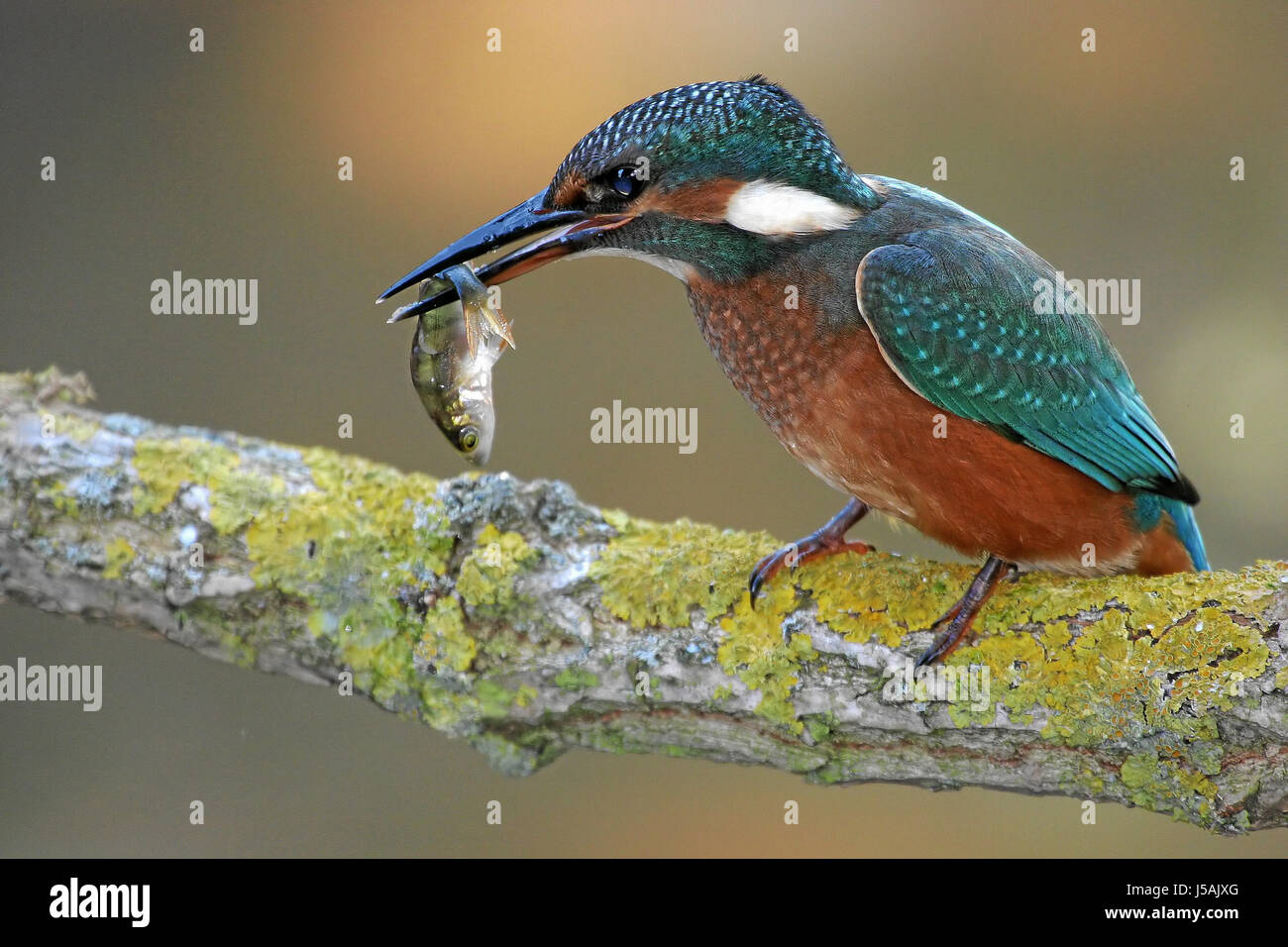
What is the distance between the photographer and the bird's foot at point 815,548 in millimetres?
2424

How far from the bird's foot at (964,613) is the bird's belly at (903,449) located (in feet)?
0.14

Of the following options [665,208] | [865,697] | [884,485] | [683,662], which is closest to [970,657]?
[865,697]

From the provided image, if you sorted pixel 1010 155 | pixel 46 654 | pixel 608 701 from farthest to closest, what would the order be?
pixel 1010 155 → pixel 46 654 → pixel 608 701

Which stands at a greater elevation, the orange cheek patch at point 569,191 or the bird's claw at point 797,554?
the orange cheek patch at point 569,191

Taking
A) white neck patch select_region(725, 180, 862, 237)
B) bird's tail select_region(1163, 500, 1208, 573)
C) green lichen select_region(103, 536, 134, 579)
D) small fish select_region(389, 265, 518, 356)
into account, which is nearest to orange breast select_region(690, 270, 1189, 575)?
white neck patch select_region(725, 180, 862, 237)

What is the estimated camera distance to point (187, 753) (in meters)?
4.29

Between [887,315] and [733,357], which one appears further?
[733,357]

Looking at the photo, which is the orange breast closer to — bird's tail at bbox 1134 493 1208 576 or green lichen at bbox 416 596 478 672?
bird's tail at bbox 1134 493 1208 576

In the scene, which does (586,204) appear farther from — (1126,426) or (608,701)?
(1126,426)

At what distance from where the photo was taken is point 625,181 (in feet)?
7.54

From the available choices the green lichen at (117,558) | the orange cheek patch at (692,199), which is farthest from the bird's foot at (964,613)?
the green lichen at (117,558)

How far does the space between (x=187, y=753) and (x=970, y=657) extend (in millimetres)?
3113

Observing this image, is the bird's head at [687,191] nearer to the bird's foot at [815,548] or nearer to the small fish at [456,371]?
the small fish at [456,371]

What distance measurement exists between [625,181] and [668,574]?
79 cm
